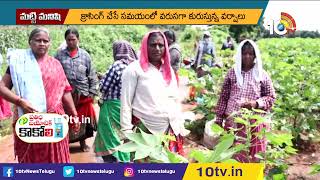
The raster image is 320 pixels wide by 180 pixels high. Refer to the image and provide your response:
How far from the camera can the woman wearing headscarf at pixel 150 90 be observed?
12.9 feet

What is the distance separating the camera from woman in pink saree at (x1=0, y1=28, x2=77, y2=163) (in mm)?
3969

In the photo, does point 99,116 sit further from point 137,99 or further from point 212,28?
point 212,28

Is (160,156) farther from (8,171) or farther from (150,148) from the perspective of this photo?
(8,171)

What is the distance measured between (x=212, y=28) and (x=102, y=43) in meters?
0.81

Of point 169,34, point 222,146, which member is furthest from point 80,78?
point 222,146

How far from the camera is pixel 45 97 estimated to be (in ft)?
13.2

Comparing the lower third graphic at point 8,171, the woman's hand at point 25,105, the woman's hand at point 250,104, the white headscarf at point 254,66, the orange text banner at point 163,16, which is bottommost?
the lower third graphic at point 8,171

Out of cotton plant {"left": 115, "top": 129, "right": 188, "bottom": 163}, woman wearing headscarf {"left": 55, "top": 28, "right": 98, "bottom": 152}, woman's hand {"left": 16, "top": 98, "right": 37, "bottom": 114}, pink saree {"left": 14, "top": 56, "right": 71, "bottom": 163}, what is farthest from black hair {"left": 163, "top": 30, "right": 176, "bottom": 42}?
woman's hand {"left": 16, "top": 98, "right": 37, "bottom": 114}

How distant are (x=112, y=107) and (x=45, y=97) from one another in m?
0.60

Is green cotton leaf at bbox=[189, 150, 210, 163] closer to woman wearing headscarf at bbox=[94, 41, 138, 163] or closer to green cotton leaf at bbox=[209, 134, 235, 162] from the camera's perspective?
green cotton leaf at bbox=[209, 134, 235, 162]

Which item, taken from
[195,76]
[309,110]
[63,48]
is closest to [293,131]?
[309,110]

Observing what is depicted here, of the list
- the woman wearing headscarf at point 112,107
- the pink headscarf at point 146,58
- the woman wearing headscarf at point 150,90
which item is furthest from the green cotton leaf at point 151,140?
the woman wearing headscarf at point 112,107

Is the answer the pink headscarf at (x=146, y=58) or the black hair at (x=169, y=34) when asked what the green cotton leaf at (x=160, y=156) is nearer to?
the pink headscarf at (x=146, y=58)

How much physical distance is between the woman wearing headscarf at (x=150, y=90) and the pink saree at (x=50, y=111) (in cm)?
47
